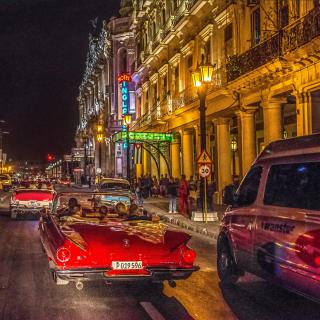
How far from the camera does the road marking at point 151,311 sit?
23.7 ft

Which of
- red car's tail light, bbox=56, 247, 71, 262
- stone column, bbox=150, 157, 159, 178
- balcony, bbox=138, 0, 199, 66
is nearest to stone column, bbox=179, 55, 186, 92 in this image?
balcony, bbox=138, 0, 199, 66

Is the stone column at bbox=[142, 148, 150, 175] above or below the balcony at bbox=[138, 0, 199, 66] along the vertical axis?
below

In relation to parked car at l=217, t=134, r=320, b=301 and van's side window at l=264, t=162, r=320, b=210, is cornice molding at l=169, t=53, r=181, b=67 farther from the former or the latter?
van's side window at l=264, t=162, r=320, b=210

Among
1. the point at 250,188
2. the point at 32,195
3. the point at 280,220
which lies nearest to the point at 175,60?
the point at 32,195

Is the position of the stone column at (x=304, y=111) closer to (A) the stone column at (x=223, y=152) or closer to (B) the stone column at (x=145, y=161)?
(A) the stone column at (x=223, y=152)

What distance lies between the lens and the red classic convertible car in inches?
315

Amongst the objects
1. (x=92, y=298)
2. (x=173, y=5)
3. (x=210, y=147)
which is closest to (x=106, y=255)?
(x=92, y=298)

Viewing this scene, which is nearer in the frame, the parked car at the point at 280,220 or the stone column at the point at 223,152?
the parked car at the point at 280,220

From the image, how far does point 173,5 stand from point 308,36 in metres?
21.7

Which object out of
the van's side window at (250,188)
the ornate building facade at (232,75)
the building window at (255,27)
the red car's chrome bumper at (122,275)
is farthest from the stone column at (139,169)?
the red car's chrome bumper at (122,275)

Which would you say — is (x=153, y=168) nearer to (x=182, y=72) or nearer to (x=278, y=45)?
(x=182, y=72)

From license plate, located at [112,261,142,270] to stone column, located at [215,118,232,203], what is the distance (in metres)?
22.8

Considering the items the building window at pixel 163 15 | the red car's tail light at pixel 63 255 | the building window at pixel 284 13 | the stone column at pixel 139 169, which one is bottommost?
the red car's tail light at pixel 63 255

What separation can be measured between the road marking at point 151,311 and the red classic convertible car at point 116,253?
1.20 ft
